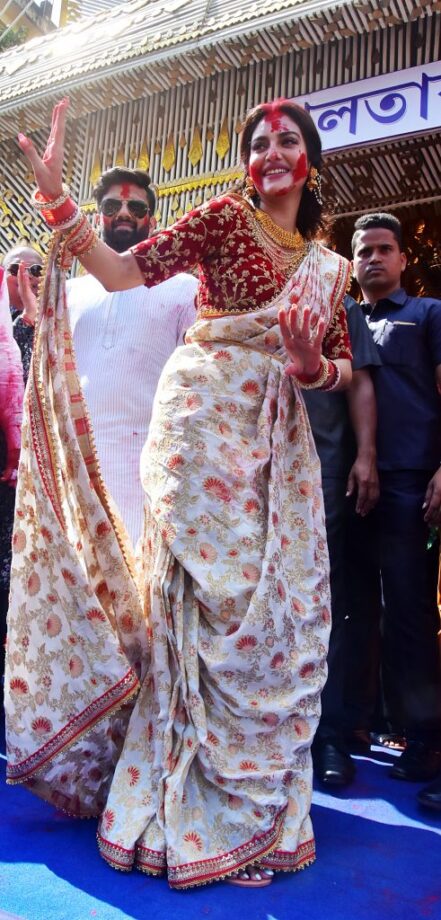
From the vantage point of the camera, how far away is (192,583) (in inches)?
73.3

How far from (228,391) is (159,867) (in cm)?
105

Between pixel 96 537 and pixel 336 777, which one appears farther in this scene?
pixel 336 777

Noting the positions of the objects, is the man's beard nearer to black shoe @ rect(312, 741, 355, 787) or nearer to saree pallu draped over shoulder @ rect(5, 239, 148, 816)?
saree pallu draped over shoulder @ rect(5, 239, 148, 816)

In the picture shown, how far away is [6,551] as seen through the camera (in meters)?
2.96

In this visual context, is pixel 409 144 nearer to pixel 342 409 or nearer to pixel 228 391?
pixel 342 409

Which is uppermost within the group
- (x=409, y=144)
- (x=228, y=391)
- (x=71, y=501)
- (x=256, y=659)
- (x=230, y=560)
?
(x=409, y=144)

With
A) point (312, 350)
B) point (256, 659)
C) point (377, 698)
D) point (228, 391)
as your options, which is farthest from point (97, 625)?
point (377, 698)

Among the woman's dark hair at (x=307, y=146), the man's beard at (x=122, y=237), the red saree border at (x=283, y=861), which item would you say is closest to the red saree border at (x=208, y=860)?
the red saree border at (x=283, y=861)

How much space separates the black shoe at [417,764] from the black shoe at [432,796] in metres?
0.25

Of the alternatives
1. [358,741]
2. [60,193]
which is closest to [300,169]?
[60,193]

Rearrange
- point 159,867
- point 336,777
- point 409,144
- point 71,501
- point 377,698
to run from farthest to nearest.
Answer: point 409,144
point 377,698
point 336,777
point 71,501
point 159,867

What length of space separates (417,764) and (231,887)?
97 centimetres

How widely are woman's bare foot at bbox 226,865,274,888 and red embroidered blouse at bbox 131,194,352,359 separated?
4.13 ft

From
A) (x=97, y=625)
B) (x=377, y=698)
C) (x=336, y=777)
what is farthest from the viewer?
(x=377, y=698)
